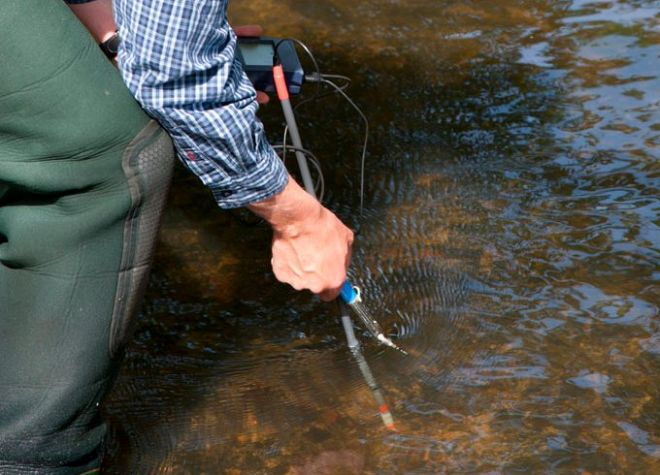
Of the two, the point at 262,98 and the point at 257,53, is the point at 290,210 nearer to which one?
the point at 262,98

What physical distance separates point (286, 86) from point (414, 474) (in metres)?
0.94

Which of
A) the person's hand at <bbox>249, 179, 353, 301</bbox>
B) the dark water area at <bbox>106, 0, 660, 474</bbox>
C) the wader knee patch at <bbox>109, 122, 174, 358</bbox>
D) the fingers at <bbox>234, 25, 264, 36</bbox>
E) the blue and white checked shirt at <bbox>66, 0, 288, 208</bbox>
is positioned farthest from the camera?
the fingers at <bbox>234, 25, 264, 36</bbox>

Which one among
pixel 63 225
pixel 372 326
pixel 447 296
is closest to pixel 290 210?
pixel 63 225

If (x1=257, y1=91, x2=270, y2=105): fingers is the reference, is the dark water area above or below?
below

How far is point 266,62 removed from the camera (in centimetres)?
239

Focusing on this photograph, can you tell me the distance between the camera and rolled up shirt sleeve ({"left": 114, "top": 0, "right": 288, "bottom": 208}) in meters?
1.62

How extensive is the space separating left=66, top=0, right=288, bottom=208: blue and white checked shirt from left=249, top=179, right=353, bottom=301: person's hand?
50mm

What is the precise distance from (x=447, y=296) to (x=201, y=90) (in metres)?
1.08

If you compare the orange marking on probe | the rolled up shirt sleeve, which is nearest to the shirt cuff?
the rolled up shirt sleeve

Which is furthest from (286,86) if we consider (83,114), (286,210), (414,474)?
(414,474)

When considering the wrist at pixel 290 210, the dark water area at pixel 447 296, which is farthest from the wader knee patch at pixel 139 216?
the dark water area at pixel 447 296

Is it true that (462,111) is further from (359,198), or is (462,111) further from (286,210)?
(286,210)

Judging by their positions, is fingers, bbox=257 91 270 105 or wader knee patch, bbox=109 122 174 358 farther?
fingers, bbox=257 91 270 105

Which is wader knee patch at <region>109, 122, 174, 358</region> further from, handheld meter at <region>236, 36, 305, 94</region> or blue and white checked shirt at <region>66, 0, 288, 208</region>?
handheld meter at <region>236, 36, 305, 94</region>
